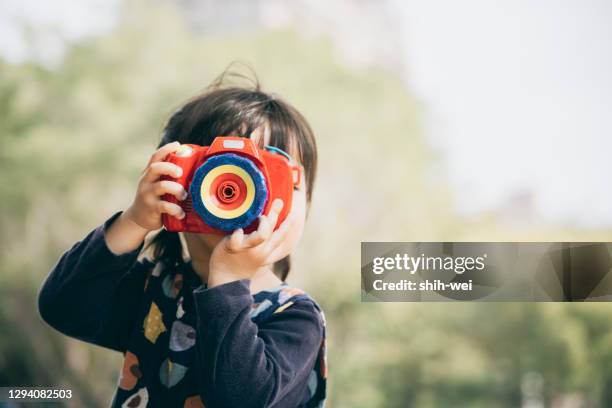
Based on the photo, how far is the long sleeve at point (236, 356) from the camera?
1.49 ft

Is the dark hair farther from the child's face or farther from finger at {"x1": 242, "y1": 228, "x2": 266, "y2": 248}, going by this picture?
finger at {"x1": 242, "y1": 228, "x2": 266, "y2": 248}

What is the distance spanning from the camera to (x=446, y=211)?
539 cm

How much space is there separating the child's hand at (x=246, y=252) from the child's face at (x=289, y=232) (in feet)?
0.16

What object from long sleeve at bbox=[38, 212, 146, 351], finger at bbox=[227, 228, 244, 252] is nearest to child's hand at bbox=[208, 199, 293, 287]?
finger at bbox=[227, 228, 244, 252]

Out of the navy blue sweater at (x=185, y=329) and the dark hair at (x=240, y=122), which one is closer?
the navy blue sweater at (x=185, y=329)

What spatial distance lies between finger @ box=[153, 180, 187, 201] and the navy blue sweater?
8 cm

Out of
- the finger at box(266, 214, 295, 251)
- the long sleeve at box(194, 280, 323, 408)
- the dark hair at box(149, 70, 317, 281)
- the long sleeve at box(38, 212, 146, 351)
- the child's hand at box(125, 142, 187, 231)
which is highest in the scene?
the dark hair at box(149, 70, 317, 281)

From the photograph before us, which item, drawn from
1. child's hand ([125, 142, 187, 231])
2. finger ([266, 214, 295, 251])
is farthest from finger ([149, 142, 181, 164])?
finger ([266, 214, 295, 251])

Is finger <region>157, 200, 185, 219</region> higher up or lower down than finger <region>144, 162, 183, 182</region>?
lower down

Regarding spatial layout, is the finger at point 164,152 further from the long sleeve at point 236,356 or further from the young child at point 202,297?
A: the long sleeve at point 236,356

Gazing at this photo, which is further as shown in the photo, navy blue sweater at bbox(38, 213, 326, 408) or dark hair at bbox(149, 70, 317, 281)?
dark hair at bbox(149, 70, 317, 281)

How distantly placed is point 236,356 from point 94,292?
0.59 feet

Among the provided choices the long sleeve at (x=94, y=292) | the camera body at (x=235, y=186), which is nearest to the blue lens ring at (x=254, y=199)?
the camera body at (x=235, y=186)

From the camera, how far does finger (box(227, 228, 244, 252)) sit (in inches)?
18.4
